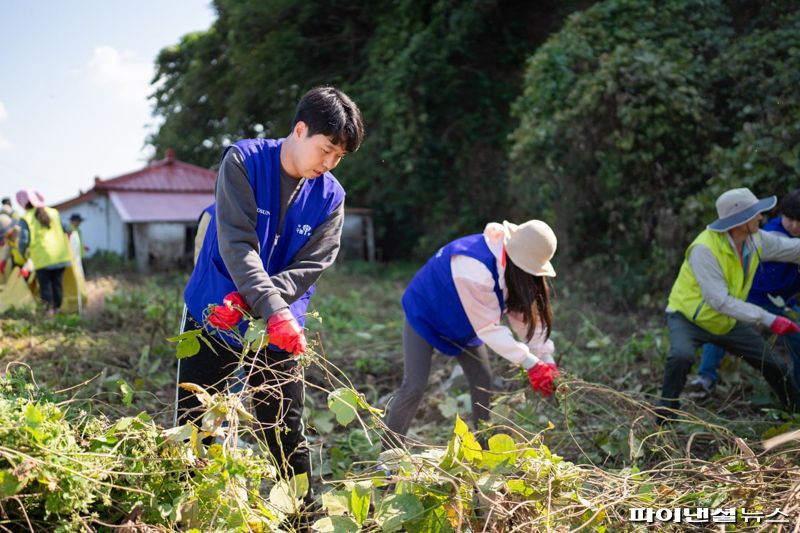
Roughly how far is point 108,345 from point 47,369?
0.68 metres

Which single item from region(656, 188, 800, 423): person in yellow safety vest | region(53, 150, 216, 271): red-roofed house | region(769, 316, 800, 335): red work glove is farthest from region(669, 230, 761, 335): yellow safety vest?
region(53, 150, 216, 271): red-roofed house

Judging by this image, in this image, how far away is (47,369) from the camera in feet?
15.6

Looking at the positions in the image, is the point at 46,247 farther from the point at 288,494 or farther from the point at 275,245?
the point at 288,494

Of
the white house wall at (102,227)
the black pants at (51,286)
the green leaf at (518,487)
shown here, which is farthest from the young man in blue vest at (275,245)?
the white house wall at (102,227)

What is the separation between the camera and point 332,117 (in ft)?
7.77

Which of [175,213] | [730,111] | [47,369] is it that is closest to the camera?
[47,369]

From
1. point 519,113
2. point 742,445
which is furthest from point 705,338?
point 519,113

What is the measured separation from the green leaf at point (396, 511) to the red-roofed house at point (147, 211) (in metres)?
12.2

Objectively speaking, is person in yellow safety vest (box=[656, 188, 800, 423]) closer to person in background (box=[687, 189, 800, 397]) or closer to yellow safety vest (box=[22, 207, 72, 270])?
person in background (box=[687, 189, 800, 397])

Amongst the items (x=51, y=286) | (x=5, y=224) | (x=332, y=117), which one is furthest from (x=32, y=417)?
(x=5, y=224)

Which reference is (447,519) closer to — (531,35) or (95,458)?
(95,458)

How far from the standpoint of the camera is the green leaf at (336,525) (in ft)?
6.38

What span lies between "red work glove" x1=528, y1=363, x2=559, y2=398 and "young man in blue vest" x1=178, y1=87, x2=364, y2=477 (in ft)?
3.39

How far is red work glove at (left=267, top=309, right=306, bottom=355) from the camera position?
223 cm
